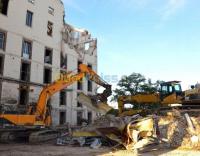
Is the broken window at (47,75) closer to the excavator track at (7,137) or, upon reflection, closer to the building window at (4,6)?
the building window at (4,6)

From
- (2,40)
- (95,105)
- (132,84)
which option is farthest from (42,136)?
(132,84)

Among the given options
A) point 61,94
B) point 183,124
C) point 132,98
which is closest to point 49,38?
point 61,94

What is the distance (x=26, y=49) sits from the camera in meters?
33.1

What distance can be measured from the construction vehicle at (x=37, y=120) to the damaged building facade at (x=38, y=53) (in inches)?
354

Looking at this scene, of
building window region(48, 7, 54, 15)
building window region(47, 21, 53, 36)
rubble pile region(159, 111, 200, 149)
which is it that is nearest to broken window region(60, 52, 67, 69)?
building window region(47, 21, 53, 36)

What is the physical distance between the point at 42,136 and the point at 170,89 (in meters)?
11.6

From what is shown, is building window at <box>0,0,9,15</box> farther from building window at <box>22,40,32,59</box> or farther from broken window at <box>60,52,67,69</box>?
broken window at <box>60,52,67,69</box>

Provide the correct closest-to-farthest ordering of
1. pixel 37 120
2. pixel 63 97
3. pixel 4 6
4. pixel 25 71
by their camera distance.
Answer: pixel 37 120 < pixel 4 6 < pixel 25 71 < pixel 63 97

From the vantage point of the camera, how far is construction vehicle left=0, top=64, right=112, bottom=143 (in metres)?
19.0

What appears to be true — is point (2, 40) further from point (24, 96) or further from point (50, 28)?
point (50, 28)

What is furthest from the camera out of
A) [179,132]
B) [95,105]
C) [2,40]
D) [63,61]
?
[63,61]

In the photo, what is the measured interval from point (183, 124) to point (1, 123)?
35.9 feet

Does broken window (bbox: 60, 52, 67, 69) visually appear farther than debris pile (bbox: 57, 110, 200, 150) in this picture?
Yes

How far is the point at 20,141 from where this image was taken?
1992 cm
